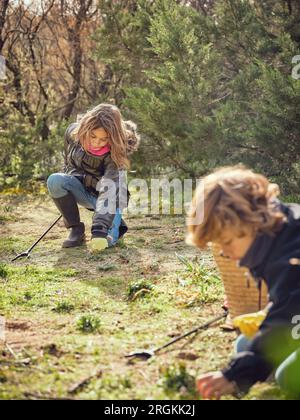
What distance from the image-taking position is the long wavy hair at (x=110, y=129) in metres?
4.65

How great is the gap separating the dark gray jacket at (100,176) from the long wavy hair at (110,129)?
9 cm

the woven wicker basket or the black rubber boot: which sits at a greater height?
the woven wicker basket

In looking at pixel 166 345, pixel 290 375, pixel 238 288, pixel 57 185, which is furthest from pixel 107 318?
pixel 57 185

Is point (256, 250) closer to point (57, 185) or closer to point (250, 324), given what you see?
point (250, 324)

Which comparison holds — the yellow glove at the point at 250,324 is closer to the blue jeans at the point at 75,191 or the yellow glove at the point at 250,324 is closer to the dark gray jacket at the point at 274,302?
the dark gray jacket at the point at 274,302

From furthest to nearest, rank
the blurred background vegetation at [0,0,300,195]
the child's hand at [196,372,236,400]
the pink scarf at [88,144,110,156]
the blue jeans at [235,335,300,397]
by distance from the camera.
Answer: the blurred background vegetation at [0,0,300,195]
the pink scarf at [88,144,110,156]
the blue jeans at [235,335,300,397]
the child's hand at [196,372,236,400]

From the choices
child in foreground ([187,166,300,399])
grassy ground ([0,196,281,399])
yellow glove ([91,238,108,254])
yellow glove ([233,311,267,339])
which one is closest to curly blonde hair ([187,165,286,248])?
child in foreground ([187,166,300,399])

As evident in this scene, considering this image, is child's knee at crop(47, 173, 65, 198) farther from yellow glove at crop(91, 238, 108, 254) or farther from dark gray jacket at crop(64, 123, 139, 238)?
yellow glove at crop(91, 238, 108, 254)

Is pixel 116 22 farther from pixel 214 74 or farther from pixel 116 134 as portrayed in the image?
pixel 116 134

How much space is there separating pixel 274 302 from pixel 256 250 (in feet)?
0.60

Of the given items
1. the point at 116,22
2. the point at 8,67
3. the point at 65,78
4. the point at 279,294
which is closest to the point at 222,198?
the point at 279,294

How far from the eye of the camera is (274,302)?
2.11 m

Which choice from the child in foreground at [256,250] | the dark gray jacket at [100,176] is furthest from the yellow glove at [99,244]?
the child in foreground at [256,250]

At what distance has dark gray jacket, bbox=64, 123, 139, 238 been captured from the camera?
→ 4.70 m
